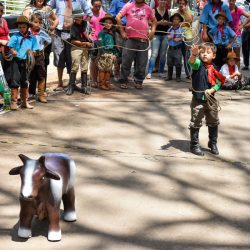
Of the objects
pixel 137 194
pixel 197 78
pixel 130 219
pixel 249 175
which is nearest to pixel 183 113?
pixel 197 78

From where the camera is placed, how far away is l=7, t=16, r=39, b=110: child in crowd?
903 cm

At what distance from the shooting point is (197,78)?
23.9ft

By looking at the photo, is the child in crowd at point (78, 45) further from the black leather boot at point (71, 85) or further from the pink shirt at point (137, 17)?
the pink shirt at point (137, 17)

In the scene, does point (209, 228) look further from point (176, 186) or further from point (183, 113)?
point (183, 113)

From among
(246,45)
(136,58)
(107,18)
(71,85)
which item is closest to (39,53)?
(71,85)

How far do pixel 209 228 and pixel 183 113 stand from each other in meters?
4.32

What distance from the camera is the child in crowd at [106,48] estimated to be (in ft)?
35.5

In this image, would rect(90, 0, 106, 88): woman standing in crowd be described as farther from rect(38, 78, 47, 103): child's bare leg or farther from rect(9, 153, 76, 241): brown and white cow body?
rect(9, 153, 76, 241): brown and white cow body

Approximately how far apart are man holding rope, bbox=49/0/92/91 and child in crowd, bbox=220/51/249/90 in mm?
2759

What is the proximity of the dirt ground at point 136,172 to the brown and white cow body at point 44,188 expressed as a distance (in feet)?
0.52

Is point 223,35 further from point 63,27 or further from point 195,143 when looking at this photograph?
point 195,143

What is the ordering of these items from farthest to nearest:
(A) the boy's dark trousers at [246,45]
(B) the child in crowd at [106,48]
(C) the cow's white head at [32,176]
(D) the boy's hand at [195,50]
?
(A) the boy's dark trousers at [246,45], (B) the child in crowd at [106,48], (D) the boy's hand at [195,50], (C) the cow's white head at [32,176]

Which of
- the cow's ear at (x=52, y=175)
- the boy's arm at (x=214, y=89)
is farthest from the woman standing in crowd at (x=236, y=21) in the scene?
the cow's ear at (x=52, y=175)

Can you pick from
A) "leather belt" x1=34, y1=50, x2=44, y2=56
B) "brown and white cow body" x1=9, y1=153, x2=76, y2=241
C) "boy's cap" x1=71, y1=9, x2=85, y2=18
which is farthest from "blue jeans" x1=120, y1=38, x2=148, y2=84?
"brown and white cow body" x1=9, y1=153, x2=76, y2=241
